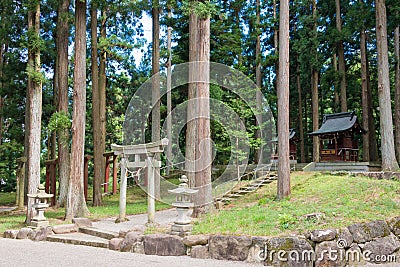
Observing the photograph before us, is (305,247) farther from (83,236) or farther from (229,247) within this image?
(83,236)

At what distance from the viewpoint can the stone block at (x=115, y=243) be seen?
7184 mm

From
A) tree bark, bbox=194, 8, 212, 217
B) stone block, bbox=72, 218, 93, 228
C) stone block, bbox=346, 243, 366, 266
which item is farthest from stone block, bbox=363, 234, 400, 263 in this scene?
stone block, bbox=72, 218, 93, 228

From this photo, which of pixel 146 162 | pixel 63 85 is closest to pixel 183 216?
pixel 146 162

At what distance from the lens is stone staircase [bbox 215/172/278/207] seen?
12.2m

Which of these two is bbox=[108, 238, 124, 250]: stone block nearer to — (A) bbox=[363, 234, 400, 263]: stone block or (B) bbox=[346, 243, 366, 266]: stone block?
(B) bbox=[346, 243, 366, 266]: stone block

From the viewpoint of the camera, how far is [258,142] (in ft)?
52.5

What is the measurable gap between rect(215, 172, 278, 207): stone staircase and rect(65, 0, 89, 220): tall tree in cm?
431

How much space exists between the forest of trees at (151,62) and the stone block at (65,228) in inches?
46.1

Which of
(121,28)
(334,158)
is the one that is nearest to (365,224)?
(334,158)

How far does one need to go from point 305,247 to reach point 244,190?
7.44 meters

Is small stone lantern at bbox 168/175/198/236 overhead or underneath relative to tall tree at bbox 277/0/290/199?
underneath

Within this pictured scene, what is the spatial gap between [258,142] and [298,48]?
6.64m

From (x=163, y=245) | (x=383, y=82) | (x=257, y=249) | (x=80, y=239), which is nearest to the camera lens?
(x=257, y=249)

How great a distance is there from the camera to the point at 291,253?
5.59 meters
